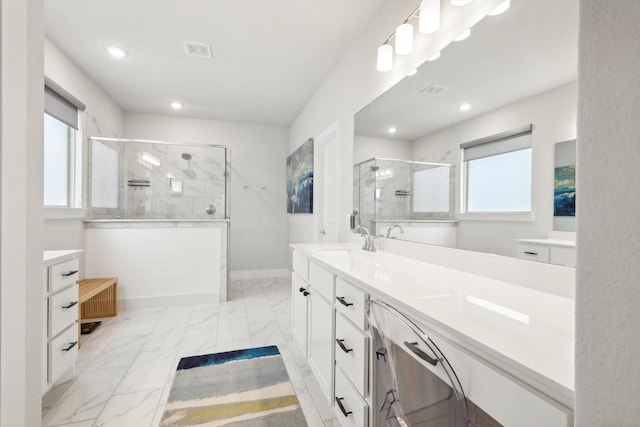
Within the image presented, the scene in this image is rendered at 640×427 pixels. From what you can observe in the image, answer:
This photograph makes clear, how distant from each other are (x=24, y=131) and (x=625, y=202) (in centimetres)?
126

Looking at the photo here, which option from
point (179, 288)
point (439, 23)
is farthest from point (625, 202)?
point (179, 288)

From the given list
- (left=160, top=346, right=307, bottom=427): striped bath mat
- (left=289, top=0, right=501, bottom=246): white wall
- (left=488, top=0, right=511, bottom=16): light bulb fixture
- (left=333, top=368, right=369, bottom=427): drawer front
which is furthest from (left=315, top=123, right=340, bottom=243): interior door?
(left=488, top=0, right=511, bottom=16): light bulb fixture

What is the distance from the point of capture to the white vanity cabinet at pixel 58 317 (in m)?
1.49

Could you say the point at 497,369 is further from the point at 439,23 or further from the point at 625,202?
the point at 439,23

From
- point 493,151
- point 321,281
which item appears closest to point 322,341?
point 321,281

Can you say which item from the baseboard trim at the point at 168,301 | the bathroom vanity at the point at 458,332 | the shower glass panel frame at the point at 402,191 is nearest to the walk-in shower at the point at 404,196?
the shower glass panel frame at the point at 402,191

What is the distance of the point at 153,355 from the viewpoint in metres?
2.12

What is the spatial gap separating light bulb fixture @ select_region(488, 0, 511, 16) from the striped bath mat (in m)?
2.06

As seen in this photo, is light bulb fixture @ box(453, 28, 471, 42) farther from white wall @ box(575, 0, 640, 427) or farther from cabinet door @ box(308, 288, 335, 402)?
cabinet door @ box(308, 288, 335, 402)

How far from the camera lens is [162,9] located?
2.11 meters

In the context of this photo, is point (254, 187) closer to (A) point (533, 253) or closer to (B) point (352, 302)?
(B) point (352, 302)

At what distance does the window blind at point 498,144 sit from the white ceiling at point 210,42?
1.40 m

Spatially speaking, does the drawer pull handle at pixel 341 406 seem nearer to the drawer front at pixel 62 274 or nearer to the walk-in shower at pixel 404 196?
the walk-in shower at pixel 404 196

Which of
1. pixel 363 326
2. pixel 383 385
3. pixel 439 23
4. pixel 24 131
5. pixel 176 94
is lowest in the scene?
pixel 383 385
